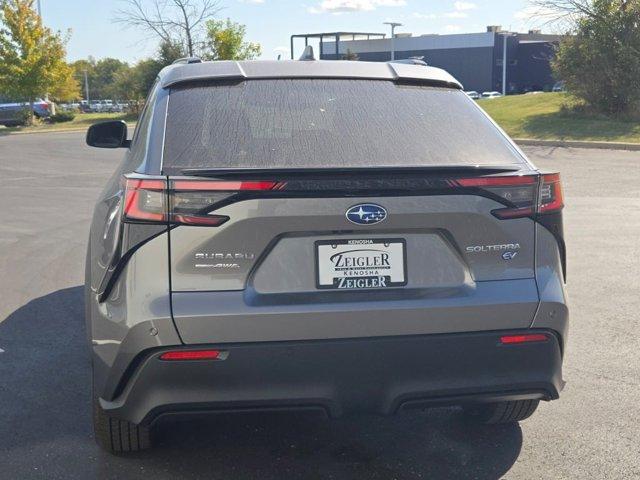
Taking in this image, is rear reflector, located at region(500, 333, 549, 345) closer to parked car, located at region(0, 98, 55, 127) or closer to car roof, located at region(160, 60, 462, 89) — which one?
car roof, located at region(160, 60, 462, 89)

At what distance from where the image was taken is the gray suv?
122 inches

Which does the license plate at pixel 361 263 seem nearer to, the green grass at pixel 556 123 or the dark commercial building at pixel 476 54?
the green grass at pixel 556 123

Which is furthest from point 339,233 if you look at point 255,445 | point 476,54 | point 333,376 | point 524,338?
point 476,54

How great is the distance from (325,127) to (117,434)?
5.33 ft

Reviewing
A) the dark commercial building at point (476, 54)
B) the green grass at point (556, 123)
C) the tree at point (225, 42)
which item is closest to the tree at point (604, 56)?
the green grass at point (556, 123)

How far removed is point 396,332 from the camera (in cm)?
319

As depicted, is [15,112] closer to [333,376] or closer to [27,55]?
[27,55]

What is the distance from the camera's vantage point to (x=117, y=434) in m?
3.67

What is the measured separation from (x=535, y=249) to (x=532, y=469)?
1012 mm

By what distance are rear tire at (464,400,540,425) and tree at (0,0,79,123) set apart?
38.9 m

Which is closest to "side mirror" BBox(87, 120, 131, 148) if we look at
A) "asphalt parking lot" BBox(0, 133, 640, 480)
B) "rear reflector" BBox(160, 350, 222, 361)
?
"asphalt parking lot" BBox(0, 133, 640, 480)

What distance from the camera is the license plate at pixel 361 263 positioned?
3178 millimetres

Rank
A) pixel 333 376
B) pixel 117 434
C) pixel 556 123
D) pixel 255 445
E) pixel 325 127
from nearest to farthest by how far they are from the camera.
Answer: pixel 333 376
pixel 325 127
pixel 117 434
pixel 255 445
pixel 556 123

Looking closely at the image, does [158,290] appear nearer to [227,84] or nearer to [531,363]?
[227,84]
